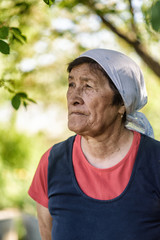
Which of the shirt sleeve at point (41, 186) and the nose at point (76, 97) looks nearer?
the nose at point (76, 97)

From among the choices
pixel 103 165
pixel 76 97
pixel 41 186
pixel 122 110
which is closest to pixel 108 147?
pixel 103 165

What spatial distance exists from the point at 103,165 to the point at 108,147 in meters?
0.11

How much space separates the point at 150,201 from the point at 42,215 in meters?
0.75

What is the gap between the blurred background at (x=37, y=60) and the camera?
3.15 metres

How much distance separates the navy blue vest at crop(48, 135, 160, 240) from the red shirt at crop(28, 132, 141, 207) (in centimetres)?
4

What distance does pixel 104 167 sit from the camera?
1974 mm

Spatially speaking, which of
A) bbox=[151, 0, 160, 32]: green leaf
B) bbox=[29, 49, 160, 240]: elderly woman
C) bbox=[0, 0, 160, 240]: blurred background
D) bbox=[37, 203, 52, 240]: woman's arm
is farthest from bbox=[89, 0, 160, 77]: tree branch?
bbox=[151, 0, 160, 32]: green leaf

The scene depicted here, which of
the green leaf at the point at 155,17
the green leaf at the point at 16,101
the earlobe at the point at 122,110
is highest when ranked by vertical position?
the green leaf at the point at 155,17

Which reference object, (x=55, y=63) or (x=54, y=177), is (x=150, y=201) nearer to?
(x=54, y=177)

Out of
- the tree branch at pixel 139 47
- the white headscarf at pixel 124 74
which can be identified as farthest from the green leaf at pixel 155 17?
the tree branch at pixel 139 47

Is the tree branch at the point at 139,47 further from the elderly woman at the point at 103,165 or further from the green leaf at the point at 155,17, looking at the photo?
the green leaf at the point at 155,17

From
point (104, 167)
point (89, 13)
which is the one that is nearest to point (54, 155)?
point (104, 167)

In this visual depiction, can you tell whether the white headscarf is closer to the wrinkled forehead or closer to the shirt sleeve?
the wrinkled forehead

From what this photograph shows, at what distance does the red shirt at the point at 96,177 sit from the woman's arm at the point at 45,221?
52mm
